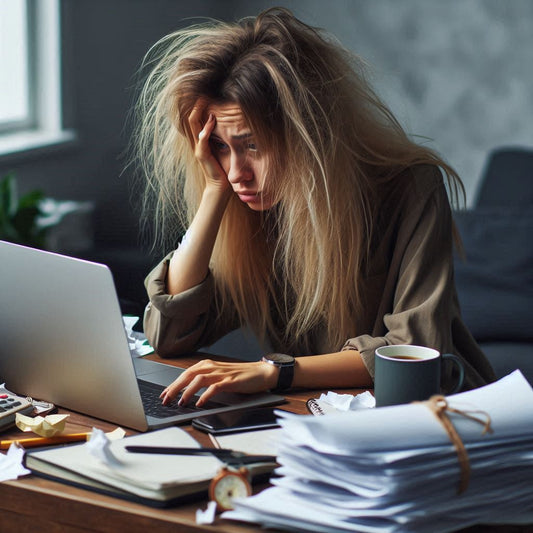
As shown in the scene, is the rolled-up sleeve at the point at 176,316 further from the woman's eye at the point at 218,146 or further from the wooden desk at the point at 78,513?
the wooden desk at the point at 78,513

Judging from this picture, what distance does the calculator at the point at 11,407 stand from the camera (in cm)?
99

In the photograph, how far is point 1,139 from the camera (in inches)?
129

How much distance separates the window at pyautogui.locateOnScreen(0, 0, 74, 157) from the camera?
332 cm

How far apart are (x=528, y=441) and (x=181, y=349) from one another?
2.35 ft

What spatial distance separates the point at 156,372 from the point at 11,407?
279 millimetres

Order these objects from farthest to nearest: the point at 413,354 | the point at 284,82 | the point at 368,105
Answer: the point at 368,105
the point at 284,82
the point at 413,354

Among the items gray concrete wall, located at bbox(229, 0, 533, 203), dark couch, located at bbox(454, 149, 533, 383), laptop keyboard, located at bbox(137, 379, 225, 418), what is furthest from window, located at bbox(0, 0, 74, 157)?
laptop keyboard, located at bbox(137, 379, 225, 418)

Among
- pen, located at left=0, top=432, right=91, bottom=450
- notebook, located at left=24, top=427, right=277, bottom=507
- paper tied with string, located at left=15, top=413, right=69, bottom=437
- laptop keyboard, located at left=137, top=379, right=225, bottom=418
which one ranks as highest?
notebook, located at left=24, top=427, right=277, bottom=507

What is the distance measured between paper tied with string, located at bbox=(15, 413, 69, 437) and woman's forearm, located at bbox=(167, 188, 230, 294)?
0.49 m

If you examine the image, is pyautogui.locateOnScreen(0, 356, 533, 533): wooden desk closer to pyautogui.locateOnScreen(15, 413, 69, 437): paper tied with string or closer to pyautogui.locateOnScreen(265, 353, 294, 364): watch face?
pyautogui.locateOnScreen(15, 413, 69, 437): paper tied with string

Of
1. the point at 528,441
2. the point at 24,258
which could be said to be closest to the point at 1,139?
the point at 24,258

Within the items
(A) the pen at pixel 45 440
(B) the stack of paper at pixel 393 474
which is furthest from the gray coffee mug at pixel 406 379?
(A) the pen at pixel 45 440

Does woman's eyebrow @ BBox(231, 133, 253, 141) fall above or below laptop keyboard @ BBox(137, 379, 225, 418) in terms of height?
above

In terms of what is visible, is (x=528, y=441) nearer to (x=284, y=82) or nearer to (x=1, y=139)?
(x=284, y=82)
